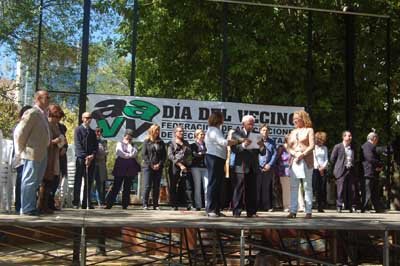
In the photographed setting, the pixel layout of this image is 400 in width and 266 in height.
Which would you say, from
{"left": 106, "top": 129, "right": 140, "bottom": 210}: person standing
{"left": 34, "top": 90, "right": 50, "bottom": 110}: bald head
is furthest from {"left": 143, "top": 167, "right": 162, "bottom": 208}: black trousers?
{"left": 34, "top": 90, "right": 50, "bottom": 110}: bald head

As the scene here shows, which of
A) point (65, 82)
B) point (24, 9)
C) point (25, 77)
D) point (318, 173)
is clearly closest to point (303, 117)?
point (318, 173)

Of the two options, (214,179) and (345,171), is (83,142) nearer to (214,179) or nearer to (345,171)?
(214,179)

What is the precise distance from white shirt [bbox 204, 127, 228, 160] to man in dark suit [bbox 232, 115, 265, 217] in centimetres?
32

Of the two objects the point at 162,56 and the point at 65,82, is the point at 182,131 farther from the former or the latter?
the point at 162,56

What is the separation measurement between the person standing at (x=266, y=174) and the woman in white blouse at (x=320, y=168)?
0.95 metres

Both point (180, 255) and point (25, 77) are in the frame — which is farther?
point (25, 77)

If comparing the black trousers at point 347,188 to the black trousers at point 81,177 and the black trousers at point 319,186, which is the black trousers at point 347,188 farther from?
the black trousers at point 81,177

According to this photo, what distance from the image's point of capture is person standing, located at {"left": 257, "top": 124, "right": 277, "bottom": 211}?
40.1 ft

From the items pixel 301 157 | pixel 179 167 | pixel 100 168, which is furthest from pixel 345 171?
pixel 100 168

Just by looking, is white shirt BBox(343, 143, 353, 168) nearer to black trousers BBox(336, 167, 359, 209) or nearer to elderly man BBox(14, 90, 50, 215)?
black trousers BBox(336, 167, 359, 209)

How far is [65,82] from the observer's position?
13.9 m

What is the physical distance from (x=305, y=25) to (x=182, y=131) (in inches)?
245

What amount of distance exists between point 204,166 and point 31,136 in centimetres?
438

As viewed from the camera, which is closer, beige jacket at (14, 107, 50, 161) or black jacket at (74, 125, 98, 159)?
beige jacket at (14, 107, 50, 161)
